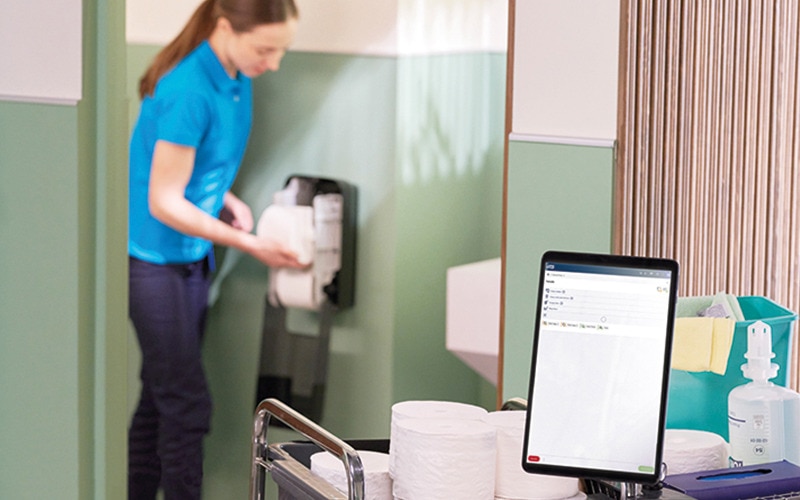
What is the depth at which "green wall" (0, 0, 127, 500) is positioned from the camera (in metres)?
2.99

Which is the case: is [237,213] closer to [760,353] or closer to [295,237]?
[295,237]

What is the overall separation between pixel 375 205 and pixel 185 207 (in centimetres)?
64

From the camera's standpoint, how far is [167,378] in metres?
3.67

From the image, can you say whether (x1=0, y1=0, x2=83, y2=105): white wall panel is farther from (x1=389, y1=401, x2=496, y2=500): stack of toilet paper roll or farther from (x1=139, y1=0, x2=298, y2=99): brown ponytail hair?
(x1=389, y1=401, x2=496, y2=500): stack of toilet paper roll

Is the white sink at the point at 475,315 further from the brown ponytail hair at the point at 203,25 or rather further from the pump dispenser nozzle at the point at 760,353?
the pump dispenser nozzle at the point at 760,353

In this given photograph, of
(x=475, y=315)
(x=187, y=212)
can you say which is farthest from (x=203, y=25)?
(x=475, y=315)

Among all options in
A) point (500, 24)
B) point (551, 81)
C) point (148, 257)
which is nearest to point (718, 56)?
point (551, 81)

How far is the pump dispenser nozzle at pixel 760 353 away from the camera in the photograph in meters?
1.64

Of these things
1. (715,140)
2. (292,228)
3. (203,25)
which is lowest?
(292,228)

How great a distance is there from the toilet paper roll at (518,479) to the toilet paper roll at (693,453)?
0.16 m

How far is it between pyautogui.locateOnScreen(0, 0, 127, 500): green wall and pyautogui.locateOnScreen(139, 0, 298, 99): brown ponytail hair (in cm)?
47

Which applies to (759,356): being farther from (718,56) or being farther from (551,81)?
(551,81)

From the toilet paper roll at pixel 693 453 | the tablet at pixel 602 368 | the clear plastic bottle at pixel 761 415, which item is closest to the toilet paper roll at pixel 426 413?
the tablet at pixel 602 368

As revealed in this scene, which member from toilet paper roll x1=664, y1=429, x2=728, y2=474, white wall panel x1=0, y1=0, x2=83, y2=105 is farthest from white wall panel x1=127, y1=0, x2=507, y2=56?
toilet paper roll x1=664, y1=429, x2=728, y2=474
